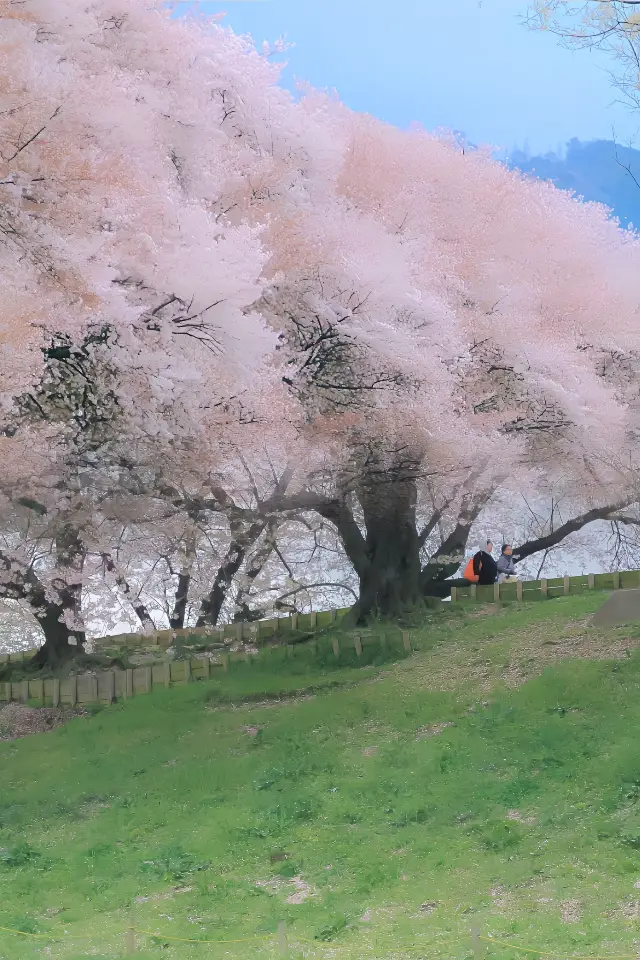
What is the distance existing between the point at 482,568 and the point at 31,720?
10004 mm

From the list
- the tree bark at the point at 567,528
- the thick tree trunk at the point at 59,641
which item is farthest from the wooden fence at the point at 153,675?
the tree bark at the point at 567,528

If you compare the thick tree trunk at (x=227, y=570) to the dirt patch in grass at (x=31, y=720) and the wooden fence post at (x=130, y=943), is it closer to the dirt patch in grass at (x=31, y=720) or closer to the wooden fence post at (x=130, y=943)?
the dirt patch in grass at (x=31, y=720)

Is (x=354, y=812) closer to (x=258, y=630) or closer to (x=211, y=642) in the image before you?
(x=258, y=630)

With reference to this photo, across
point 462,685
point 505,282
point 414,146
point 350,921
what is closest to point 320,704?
point 462,685

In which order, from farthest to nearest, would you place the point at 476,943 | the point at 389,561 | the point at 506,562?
the point at 506,562, the point at 389,561, the point at 476,943

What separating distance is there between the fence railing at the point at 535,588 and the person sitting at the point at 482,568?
154mm

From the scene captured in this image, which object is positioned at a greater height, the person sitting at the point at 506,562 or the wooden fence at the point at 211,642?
the person sitting at the point at 506,562

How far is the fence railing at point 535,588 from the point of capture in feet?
73.1

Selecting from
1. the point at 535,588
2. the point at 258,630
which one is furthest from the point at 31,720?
the point at 535,588

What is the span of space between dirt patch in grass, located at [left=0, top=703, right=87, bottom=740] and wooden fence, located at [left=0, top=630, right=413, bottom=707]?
18.7 inches

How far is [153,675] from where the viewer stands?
63.8 feet

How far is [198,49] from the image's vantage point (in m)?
15.8

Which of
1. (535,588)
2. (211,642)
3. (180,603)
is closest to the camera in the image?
(211,642)

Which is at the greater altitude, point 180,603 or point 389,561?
point 389,561
